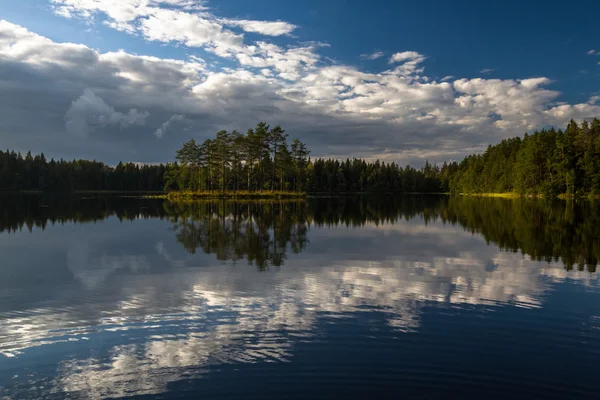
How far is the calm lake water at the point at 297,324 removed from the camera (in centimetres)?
751

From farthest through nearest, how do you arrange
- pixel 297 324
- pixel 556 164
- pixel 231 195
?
pixel 556 164 < pixel 231 195 < pixel 297 324

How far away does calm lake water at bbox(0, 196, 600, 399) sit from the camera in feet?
24.6

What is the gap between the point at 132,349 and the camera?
8914 mm

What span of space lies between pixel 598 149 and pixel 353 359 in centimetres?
11257

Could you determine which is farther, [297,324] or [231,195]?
[231,195]

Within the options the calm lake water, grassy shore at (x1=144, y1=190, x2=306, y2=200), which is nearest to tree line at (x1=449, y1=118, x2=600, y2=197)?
grassy shore at (x1=144, y1=190, x2=306, y2=200)

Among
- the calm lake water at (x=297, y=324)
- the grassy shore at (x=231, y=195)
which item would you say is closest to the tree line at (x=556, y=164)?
the grassy shore at (x=231, y=195)

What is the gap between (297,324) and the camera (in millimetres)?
10484

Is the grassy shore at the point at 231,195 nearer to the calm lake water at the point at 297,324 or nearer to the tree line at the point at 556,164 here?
the tree line at the point at 556,164

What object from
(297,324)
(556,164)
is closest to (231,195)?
(556,164)

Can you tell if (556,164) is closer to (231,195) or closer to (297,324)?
(231,195)

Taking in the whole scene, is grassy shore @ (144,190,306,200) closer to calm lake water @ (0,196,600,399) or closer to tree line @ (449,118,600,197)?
tree line @ (449,118,600,197)

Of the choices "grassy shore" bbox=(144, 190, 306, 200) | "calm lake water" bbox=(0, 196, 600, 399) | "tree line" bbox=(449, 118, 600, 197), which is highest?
"tree line" bbox=(449, 118, 600, 197)

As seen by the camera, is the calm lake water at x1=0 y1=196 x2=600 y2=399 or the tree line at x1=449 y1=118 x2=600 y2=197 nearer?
the calm lake water at x1=0 y1=196 x2=600 y2=399
